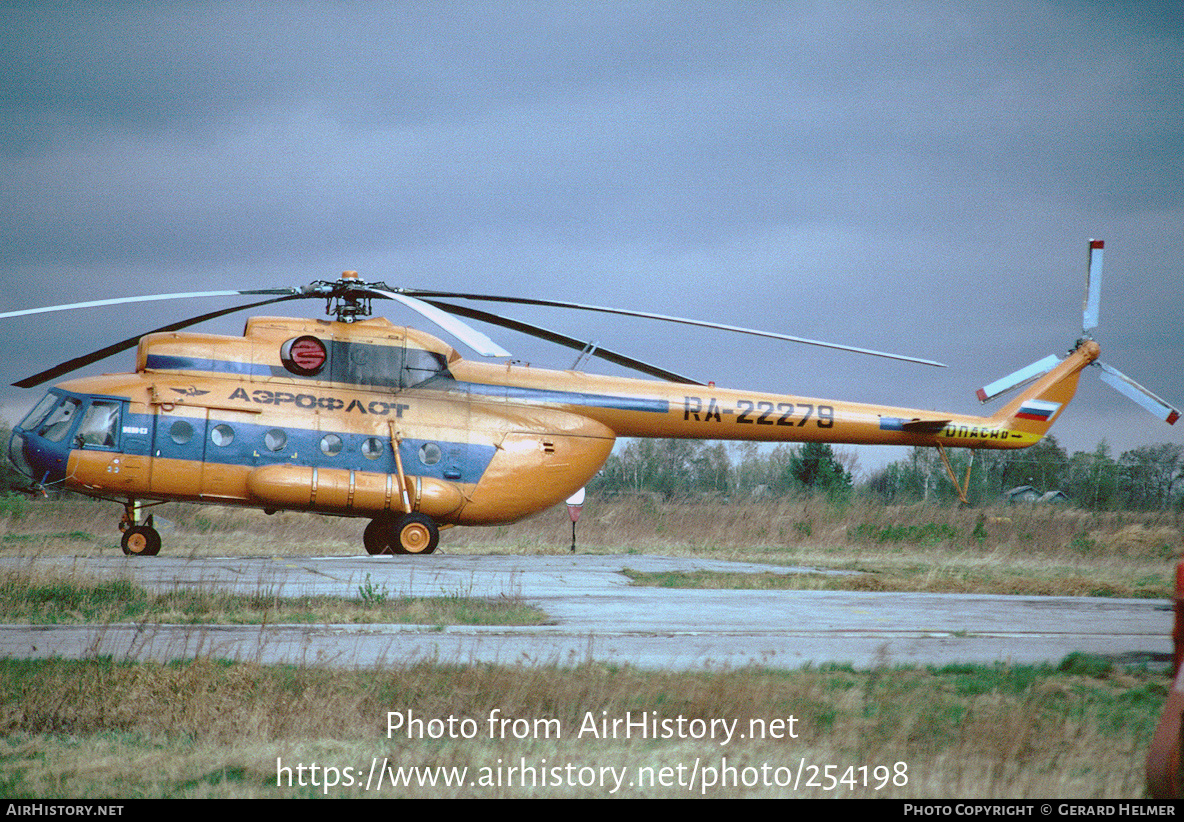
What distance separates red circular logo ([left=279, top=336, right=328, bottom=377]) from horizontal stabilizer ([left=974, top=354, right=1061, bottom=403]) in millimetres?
12904

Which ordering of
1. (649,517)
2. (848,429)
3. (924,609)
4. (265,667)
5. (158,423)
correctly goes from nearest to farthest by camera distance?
(265,667) < (924,609) < (158,423) < (848,429) < (649,517)

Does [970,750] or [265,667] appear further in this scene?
[265,667]

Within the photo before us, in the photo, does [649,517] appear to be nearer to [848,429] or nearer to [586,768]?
[848,429]

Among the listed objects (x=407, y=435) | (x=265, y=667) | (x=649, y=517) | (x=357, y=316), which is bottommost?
(x=649, y=517)

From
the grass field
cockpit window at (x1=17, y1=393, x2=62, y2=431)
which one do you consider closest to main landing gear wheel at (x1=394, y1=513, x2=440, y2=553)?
cockpit window at (x1=17, y1=393, x2=62, y2=431)

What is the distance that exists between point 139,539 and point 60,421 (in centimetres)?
237

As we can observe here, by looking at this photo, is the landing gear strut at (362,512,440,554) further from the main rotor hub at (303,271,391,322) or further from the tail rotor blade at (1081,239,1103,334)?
the tail rotor blade at (1081,239,1103,334)

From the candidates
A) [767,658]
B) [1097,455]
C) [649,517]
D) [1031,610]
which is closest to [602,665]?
[767,658]

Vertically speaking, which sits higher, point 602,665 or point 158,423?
point 158,423

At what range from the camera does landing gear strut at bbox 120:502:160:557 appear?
16891mm

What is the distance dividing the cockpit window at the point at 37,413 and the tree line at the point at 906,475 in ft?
71.4

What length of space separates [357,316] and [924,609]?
35.4 feet

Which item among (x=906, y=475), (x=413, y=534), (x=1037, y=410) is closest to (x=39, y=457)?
(x=413, y=534)

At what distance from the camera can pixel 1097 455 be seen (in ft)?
149
